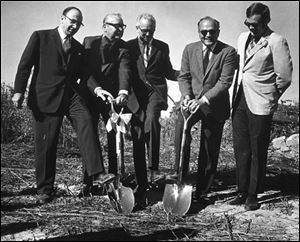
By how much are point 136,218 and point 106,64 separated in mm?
1636

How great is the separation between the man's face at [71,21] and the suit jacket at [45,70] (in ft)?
0.38

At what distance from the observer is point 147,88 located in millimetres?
4895

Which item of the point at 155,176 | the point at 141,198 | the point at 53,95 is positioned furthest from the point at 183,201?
the point at 53,95

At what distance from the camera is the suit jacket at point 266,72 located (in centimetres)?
434

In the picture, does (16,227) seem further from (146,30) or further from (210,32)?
(210,32)

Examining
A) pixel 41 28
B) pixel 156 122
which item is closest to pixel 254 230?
pixel 156 122

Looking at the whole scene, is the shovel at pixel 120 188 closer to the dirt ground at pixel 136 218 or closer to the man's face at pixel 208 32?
the dirt ground at pixel 136 218

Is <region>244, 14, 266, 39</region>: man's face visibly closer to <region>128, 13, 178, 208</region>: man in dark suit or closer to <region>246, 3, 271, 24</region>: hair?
<region>246, 3, 271, 24</region>: hair

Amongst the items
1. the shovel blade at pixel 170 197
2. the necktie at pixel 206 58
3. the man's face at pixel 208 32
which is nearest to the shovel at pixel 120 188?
the shovel blade at pixel 170 197

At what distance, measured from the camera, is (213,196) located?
5082mm

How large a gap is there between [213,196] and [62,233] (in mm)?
2014

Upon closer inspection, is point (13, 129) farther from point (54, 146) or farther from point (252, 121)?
point (252, 121)

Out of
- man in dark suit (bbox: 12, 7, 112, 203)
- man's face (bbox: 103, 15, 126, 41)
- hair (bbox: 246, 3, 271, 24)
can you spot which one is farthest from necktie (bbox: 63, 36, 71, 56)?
hair (bbox: 246, 3, 271, 24)

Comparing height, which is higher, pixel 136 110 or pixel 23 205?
pixel 136 110
